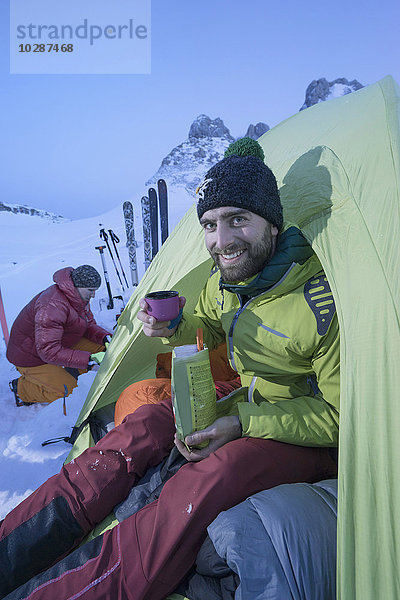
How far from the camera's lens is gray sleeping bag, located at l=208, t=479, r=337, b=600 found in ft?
3.02

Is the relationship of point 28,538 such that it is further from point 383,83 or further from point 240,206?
point 383,83

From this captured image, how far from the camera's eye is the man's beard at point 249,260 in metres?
1.40

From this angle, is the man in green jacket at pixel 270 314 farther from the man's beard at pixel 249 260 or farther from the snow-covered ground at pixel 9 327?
the snow-covered ground at pixel 9 327

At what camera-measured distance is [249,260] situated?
1.40 meters

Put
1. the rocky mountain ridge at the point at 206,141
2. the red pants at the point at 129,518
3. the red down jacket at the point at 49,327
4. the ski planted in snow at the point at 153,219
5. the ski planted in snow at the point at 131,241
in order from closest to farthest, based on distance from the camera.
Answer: the red pants at the point at 129,518, the red down jacket at the point at 49,327, the ski planted in snow at the point at 131,241, the ski planted in snow at the point at 153,219, the rocky mountain ridge at the point at 206,141

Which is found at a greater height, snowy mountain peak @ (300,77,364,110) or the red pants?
snowy mountain peak @ (300,77,364,110)

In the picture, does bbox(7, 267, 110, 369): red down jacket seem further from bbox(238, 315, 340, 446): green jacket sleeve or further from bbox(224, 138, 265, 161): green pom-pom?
bbox(238, 315, 340, 446): green jacket sleeve

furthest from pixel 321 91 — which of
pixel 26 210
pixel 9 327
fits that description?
pixel 9 327

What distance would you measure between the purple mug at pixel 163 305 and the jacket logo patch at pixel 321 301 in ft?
1.85

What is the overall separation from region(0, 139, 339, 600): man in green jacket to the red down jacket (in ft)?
5.82

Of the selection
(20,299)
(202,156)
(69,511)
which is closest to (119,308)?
(20,299)

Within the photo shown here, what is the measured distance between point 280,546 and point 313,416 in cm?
45

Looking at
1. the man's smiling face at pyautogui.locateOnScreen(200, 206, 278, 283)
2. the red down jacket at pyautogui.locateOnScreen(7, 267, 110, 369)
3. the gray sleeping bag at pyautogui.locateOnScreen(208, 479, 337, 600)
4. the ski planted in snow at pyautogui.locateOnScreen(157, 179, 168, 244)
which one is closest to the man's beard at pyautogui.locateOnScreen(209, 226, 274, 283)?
the man's smiling face at pyautogui.locateOnScreen(200, 206, 278, 283)

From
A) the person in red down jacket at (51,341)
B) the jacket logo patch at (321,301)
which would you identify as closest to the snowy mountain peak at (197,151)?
the person in red down jacket at (51,341)
